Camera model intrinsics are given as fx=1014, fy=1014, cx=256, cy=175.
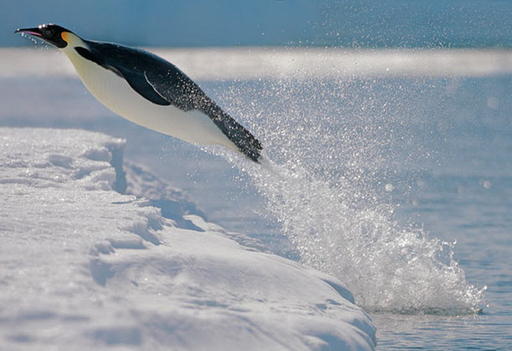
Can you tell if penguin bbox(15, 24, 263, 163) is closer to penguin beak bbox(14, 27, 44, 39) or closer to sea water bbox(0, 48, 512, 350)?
penguin beak bbox(14, 27, 44, 39)

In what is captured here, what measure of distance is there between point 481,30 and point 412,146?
15489 centimetres

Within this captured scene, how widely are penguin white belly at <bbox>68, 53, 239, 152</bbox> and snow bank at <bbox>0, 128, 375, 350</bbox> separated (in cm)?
171

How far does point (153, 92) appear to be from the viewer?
739 cm

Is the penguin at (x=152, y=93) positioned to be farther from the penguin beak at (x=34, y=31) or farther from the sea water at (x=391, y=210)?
the sea water at (x=391, y=210)

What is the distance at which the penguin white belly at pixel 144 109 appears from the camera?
740cm

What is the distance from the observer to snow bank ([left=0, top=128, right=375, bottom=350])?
352 cm

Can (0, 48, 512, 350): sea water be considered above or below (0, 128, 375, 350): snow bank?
below

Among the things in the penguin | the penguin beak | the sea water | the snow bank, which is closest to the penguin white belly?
the penguin

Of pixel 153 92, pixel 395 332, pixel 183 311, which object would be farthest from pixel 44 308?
pixel 153 92

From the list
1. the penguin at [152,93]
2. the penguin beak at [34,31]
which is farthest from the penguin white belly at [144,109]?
the penguin beak at [34,31]

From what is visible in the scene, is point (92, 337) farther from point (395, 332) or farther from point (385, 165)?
point (385, 165)

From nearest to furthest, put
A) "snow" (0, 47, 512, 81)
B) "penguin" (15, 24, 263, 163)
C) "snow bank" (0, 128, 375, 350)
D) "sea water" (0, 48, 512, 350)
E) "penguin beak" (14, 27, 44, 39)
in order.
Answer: "snow bank" (0, 128, 375, 350), "sea water" (0, 48, 512, 350), "penguin beak" (14, 27, 44, 39), "penguin" (15, 24, 263, 163), "snow" (0, 47, 512, 81)

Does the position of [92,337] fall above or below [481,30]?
below

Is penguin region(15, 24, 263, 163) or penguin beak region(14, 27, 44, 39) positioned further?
penguin region(15, 24, 263, 163)
